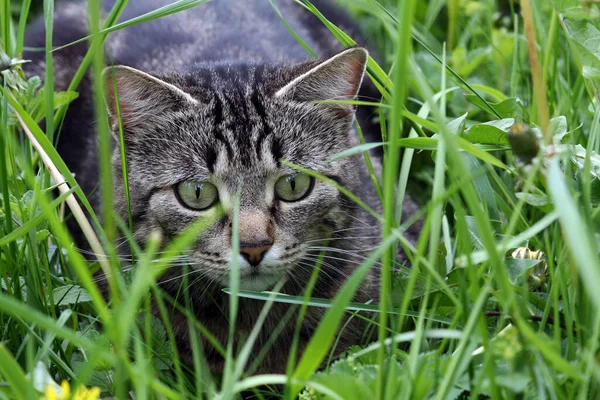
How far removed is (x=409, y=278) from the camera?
133 cm

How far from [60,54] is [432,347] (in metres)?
1.98

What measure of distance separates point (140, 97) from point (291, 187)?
1.38 ft

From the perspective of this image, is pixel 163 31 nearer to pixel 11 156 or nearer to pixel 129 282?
pixel 11 156

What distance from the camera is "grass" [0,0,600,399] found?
3.14 ft

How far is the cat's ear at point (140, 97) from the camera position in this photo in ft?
5.61

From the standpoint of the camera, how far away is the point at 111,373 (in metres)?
1.39

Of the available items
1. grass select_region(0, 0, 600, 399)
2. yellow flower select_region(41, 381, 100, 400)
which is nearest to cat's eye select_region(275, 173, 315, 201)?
grass select_region(0, 0, 600, 399)

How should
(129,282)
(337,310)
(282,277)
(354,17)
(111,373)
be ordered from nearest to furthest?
(337,310) → (111,373) → (129,282) → (282,277) → (354,17)

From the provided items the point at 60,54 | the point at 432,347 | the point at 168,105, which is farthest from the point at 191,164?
the point at 60,54

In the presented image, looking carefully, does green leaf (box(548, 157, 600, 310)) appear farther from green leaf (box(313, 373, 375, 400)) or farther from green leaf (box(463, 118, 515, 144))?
green leaf (box(463, 118, 515, 144))

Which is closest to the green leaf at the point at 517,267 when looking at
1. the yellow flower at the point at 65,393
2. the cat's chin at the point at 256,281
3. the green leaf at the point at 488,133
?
the green leaf at the point at 488,133

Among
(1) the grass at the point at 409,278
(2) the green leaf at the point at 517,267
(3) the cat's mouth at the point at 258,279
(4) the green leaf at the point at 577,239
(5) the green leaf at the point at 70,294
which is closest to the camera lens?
(4) the green leaf at the point at 577,239

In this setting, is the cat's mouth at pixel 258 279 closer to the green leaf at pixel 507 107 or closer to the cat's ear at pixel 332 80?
the cat's ear at pixel 332 80

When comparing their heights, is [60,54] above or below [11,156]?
above
